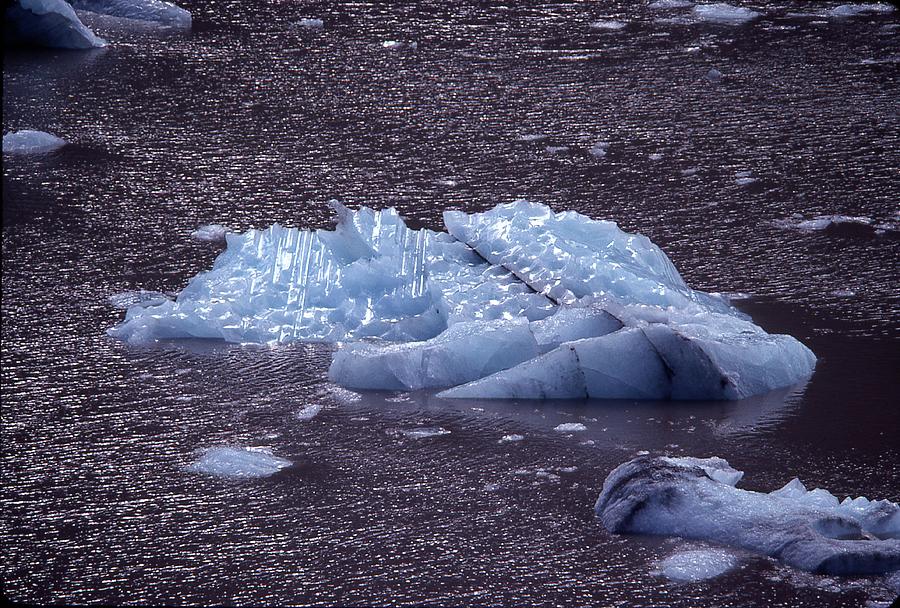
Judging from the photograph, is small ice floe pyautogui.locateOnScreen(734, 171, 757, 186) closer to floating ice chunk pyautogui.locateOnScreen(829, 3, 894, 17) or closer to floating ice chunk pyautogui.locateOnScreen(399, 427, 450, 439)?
floating ice chunk pyautogui.locateOnScreen(399, 427, 450, 439)

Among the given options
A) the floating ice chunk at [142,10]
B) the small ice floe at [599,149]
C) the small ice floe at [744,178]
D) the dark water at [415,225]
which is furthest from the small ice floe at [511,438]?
the floating ice chunk at [142,10]

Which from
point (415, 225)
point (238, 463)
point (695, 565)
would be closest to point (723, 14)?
point (415, 225)

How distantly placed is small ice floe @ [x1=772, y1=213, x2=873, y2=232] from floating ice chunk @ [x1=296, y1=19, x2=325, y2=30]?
4.46 meters

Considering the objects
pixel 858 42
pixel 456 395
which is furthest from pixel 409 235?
pixel 858 42

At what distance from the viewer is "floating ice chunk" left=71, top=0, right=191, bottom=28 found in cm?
928

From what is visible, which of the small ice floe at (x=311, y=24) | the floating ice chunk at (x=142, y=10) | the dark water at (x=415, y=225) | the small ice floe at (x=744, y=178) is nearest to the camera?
the dark water at (x=415, y=225)

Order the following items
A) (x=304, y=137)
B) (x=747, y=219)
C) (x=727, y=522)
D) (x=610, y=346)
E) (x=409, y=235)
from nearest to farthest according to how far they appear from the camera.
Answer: (x=727, y=522) < (x=610, y=346) < (x=409, y=235) < (x=747, y=219) < (x=304, y=137)

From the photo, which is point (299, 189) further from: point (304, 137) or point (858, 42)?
point (858, 42)

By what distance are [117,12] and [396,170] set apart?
4.09m

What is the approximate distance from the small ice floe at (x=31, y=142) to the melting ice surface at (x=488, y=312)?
2297 millimetres

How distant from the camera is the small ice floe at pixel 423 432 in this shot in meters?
4.00

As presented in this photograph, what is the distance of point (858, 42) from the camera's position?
862 cm

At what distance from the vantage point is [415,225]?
18.9 ft

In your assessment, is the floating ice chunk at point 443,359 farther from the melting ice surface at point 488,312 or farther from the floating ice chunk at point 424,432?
the floating ice chunk at point 424,432
